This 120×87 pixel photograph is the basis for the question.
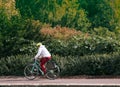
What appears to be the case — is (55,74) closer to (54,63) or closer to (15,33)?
(54,63)

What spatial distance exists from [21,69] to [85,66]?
3242mm

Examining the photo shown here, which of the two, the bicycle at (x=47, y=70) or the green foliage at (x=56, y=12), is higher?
the green foliage at (x=56, y=12)

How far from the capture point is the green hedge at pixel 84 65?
78.4 ft

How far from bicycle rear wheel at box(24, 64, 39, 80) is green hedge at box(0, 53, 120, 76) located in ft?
5.28

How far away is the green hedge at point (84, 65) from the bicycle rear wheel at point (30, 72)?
1610 millimetres

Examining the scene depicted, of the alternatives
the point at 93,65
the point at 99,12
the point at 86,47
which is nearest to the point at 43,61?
the point at 93,65

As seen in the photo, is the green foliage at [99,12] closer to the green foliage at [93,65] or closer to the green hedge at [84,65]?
the green hedge at [84,65]

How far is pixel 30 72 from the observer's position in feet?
75.5

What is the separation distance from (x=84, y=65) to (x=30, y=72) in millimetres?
2819

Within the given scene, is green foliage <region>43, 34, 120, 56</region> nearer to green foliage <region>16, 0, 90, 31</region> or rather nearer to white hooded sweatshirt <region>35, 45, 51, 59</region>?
white hooded sweatshirt <region>35, 45, 51, 59</region>

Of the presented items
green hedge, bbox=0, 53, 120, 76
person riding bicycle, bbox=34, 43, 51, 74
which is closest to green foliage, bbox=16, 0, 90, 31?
green hedge, bbox=0, 53, 120, 76

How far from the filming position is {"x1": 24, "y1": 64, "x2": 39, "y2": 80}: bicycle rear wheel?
75.3 feet

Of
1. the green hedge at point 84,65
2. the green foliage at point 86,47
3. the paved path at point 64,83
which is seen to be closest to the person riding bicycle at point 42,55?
the paved path at point 64,83

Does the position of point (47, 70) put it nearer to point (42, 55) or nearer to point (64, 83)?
point (42, 55)
